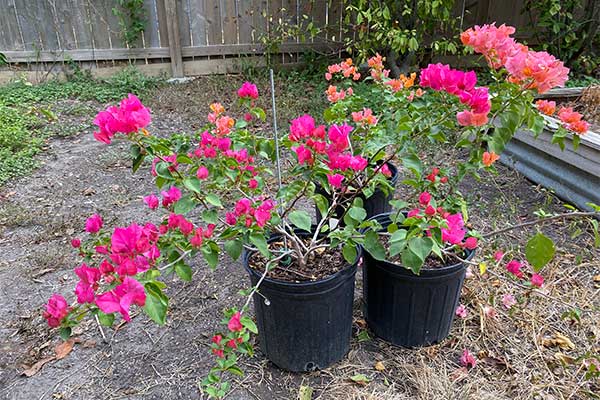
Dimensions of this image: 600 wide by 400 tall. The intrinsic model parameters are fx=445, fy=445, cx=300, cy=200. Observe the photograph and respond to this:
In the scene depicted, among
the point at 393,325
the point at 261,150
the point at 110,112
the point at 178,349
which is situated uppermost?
the point at 110,112

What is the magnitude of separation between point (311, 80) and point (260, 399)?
378 centimetres

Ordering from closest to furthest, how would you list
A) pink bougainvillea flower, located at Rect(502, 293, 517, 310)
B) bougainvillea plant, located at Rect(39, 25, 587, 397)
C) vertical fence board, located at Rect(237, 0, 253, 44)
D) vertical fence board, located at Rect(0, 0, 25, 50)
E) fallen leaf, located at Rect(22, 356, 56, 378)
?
bougainvillea plant, located at Rect(39, 25, 587, 397) → fallen leaf, located at Rect(22, 356, 56, 378) → pink bougainvillea flower, located at Rect(502, 293, 517, 310) → vertical fence board, located at Rect(0, 0, 25, 50) → vertical fence board, located at Rect(237, 0, 253, 44)

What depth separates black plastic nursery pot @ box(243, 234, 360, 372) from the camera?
1398mm

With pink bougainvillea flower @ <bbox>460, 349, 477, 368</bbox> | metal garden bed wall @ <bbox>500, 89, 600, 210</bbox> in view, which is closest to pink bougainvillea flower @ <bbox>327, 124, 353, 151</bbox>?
pink bougainvillea flower @ <bbox>460, 349, 477, 368</bbox>

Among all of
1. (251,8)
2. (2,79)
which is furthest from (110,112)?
(2,79)

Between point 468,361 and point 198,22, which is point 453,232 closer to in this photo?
point 468,361

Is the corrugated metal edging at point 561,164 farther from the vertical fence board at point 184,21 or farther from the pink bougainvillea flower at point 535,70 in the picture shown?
the vertical fence board at point 184,21

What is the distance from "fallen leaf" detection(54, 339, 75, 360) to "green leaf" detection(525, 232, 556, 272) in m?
1.60

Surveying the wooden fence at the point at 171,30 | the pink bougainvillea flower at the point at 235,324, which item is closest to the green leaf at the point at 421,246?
the pink bougainvillea flower at the point at 235,324

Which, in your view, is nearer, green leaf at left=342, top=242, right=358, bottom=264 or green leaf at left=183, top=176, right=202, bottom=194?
green leaf at left=183, top=176, right=202, bottom=194

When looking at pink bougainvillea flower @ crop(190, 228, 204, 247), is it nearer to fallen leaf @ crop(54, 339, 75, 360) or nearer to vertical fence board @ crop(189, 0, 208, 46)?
fallen leaf @ crop(54, 339, 75, 360)

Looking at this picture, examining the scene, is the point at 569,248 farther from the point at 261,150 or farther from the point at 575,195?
the point at 261,150

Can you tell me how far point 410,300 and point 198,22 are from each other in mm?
4159

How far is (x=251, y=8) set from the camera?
4.77 metres
